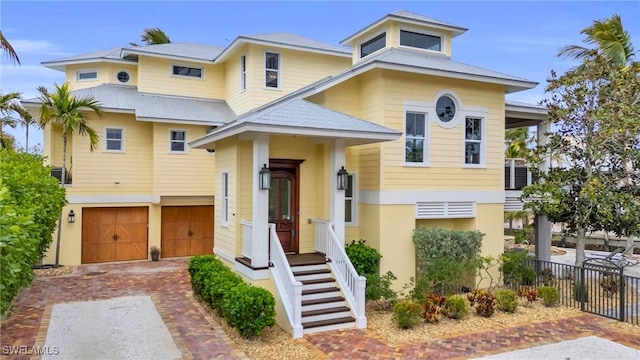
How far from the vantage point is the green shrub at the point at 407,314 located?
8.66 meters

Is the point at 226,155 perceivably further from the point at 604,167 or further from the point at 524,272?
the point at 604,167

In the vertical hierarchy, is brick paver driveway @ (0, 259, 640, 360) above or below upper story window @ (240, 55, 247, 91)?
below

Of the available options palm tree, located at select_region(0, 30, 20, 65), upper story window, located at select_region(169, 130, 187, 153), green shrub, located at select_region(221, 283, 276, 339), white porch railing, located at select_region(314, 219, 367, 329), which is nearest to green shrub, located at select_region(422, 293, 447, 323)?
white porch railing, located at select_region(314, 219, 367, 329)

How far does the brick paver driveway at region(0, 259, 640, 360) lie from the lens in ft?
25.1

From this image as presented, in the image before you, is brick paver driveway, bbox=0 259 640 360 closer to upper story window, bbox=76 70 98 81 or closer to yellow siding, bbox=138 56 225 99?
yellow siding, bbox=138 56 225 99

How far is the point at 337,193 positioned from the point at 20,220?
6.88 metres

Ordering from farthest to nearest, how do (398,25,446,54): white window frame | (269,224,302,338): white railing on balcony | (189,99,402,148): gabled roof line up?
1. (398,25,446,54): white window frame
2. (189,99,402,148): gabled roof
3. (269,224,302,338): white railing on balcony

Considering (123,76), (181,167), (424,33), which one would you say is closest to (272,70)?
(181,167)

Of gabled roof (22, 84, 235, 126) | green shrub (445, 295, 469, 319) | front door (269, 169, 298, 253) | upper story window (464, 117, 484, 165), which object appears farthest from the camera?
gabled roof (22, 84, 235, 126)

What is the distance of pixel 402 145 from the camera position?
11406mm

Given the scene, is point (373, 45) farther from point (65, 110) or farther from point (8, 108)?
point (8, 108)

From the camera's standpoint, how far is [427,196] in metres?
11.7

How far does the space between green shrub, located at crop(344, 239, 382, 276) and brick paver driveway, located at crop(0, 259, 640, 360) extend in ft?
6.40

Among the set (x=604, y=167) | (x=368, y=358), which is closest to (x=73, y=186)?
(x=368, y=358)
